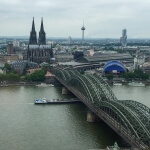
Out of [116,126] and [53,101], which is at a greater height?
[116,126]

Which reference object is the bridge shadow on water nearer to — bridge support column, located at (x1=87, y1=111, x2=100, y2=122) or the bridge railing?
bridge support column, located at (x1=87, y1=111, x2=100, y2=122)

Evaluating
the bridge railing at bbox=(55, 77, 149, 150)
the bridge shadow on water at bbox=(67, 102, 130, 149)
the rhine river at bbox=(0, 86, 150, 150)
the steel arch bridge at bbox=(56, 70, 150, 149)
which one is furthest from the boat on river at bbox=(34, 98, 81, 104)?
the bridge shadow on water at bbox=(67, 102, 130, 149)

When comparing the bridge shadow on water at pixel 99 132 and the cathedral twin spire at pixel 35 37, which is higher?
the cathedral twin spire at pixel 35 37

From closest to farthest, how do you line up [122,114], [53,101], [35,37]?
[122,114]
[53,101]
[35,37]

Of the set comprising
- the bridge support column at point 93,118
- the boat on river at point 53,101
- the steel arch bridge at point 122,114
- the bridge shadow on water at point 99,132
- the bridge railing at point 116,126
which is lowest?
the boat on river at point 53,101

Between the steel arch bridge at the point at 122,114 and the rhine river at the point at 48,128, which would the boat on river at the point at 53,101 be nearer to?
the rhine river at the point at 48,128

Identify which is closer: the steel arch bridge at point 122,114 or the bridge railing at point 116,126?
the bridge railing at point 116,126

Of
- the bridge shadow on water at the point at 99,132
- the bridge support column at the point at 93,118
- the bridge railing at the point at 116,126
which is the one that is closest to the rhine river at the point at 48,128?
the bridge shadow on water at the point at 99,132

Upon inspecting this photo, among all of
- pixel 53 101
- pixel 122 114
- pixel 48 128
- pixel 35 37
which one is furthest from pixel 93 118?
pixel 35 37

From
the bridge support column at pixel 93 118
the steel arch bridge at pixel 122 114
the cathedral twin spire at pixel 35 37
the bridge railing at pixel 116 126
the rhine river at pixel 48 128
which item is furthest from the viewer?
the cathedral twin spire at pixel 35 37

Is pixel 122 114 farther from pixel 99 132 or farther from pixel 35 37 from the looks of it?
pixel 35 37
